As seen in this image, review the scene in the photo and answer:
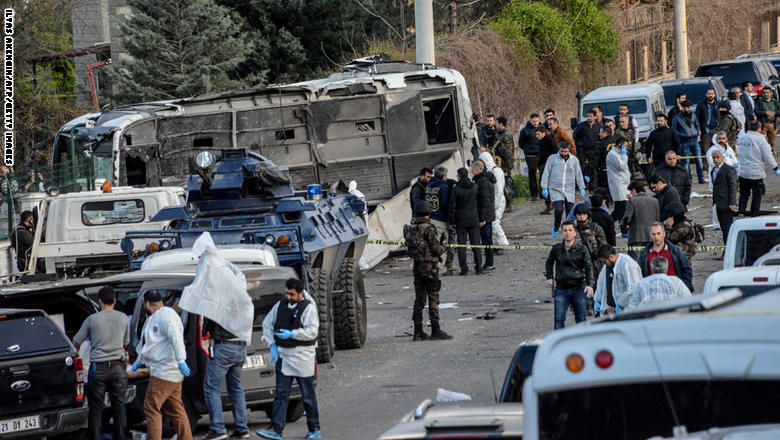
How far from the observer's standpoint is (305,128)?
22.6 metres

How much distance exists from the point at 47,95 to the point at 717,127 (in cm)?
1951

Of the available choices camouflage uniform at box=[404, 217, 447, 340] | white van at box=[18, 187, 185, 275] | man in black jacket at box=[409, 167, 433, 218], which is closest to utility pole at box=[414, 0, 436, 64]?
man in black jacket at box=[409, 167, 433, 218]

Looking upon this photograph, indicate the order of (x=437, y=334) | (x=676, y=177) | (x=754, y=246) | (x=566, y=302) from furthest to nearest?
(x=676, y=177) < (x=437, y=334) < (x=566, y=302) < (x=754, y=246)

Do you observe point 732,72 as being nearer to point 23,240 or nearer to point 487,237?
point 487,237

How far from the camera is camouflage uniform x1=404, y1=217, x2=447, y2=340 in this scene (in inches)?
595

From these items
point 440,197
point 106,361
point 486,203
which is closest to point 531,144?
point 486,203

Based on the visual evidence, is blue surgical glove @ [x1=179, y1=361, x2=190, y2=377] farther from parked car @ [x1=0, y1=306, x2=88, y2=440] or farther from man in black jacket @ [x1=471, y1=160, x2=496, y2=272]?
man in black jacket @ [x1=471, y1=160, x2=496, y2=272]

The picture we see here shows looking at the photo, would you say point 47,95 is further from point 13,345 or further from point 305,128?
point 13,345

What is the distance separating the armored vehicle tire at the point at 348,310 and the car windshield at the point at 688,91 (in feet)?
61.7

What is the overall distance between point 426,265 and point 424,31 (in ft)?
35.5

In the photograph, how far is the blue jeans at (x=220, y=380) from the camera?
10609 mm

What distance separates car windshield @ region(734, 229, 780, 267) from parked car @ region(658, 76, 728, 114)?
1860 centimetres

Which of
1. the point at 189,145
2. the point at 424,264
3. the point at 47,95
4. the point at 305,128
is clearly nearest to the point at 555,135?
the point at 305,128

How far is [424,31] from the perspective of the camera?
2503cm
